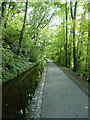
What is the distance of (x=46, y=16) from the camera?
29.7 metres

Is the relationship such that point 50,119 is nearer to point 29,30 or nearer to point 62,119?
point 62,119

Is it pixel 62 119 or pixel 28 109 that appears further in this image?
pixel 28 109

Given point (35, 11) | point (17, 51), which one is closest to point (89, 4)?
point (17, 51)

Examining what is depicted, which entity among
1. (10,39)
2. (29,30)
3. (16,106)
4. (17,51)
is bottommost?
(16,106)

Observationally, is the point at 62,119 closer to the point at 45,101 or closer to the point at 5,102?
the point at 45,101

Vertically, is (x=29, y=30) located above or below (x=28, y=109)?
above

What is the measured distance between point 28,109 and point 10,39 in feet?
50.1

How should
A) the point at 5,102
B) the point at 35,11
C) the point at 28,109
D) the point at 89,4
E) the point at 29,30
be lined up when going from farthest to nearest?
the point at 35,11
the point at 29,30
the point at 89,4
the point at 5,102
the point at 28,109

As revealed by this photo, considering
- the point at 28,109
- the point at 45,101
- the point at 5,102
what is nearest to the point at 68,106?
the point at 45,101

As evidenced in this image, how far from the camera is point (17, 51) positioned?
17.6 m

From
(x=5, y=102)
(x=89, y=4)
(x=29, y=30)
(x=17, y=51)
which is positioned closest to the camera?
(x=5, y=102)

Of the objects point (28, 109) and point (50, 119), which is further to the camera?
point (28, 109)

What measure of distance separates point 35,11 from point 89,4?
665 inches

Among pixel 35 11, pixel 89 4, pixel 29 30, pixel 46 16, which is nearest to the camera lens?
pixel 89 4
